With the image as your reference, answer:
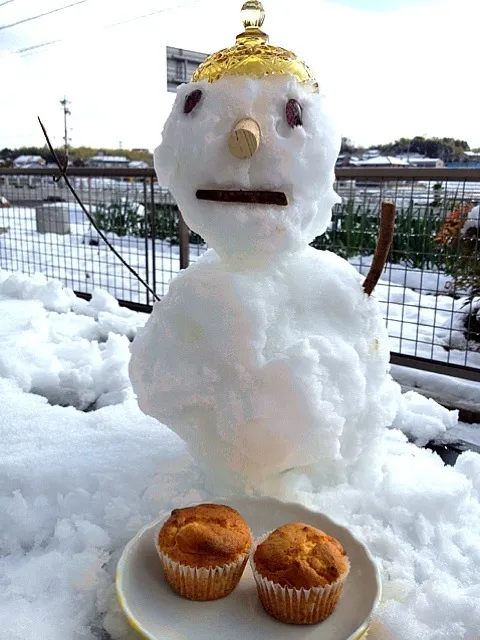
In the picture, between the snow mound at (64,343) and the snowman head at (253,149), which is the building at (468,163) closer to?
the snowman head at (253,149)

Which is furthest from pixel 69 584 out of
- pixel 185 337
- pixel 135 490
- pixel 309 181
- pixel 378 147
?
pixel 378 147

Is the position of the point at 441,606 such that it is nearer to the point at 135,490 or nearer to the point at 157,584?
the point at 157,584

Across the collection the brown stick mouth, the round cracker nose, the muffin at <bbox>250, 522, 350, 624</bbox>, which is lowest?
the muffin at <bbox>250, 522, 350, 624</bbox>

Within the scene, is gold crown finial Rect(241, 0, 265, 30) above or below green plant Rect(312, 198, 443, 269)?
above

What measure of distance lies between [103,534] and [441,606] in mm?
605

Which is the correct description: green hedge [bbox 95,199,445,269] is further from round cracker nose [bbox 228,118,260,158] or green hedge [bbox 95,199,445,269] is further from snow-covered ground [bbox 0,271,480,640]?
round cracker nose [bbox 228,118,260,158]

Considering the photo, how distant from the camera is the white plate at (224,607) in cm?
78

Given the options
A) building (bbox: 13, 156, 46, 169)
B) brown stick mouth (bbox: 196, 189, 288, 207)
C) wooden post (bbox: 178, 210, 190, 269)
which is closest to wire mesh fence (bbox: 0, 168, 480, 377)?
wooden post (bbox: 178, 210, 190, 269)

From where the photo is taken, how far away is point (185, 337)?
1040 mm

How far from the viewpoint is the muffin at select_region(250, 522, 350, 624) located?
2.53 feet

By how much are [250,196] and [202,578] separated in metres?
0.62

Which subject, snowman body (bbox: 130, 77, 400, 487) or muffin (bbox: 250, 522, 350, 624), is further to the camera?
snowman body (bbox: 130, 77, 400, 487)

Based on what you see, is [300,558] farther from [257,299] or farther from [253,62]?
[253,62]

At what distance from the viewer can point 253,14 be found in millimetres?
1101
